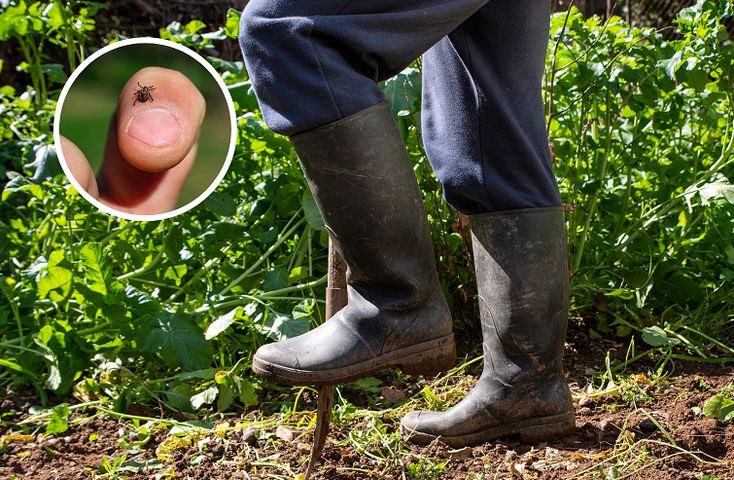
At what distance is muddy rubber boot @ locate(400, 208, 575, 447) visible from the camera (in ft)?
5.80

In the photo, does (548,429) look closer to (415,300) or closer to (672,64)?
(415,300)

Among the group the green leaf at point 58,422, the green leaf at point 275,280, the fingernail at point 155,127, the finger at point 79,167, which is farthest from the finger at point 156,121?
the green leaf at point 58,422

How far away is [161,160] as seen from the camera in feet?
6.59

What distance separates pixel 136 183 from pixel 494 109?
0.95 meters

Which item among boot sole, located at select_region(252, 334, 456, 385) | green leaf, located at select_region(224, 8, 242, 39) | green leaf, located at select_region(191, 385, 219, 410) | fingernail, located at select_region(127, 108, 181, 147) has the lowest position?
green leaf, located at select_region(191, 385, 219, 410)

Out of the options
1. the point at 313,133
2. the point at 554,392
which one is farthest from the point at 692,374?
the point at 313,133

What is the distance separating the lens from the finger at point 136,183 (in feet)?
6.88

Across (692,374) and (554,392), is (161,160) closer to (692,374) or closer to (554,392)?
(554,392)

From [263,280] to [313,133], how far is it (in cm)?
119

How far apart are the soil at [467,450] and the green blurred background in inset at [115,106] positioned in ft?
2.10

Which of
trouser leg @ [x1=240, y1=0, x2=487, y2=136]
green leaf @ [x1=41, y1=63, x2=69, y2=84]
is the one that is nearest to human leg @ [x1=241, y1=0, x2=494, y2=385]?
trouser leg @ [x1=240, y1=0, x2=487, y2=136]

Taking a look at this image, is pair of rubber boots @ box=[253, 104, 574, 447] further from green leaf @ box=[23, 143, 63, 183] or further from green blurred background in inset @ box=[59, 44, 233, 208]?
green leaf @ box=[23, 143, 63, 183]

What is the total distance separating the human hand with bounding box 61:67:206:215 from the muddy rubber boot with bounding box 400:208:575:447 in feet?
2.44

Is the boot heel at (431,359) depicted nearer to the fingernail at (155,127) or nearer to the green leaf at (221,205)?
the fingernail at (155,127)
